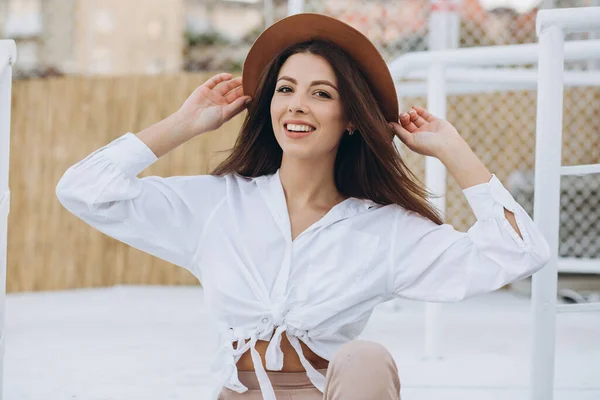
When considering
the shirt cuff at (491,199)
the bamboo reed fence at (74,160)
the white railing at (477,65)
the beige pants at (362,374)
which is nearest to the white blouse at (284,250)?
the shirt cuff at (491,199)

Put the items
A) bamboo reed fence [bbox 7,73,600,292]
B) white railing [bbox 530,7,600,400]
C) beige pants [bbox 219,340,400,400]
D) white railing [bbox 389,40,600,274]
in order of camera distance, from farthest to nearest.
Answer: bamboo reed fence [bbox 7,73,600,292], white railing [bbox 389,40,600,274], white railing [bbox 530,7,600,400], beige pants [bbox 219,340,400,400]

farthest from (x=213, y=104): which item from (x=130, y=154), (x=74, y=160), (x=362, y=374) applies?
(x=74, y=160)

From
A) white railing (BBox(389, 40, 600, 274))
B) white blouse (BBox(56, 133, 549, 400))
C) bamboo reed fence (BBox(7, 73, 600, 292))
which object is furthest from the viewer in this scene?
bamboo reed fence (BBox(7, 73, 600, 292))

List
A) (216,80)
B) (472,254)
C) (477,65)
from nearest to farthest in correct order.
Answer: (472,254) < (216,80) < (477,65)

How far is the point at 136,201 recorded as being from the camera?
6.48 feet

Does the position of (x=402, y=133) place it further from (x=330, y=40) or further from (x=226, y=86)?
(x=226, y=86)

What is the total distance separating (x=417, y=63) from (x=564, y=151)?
10.5ft

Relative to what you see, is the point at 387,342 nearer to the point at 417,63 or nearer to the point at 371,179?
the point at 417,63

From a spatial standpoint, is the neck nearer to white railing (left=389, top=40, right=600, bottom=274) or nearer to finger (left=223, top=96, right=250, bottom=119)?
finger (left=223, top=96, right=250, bottom=119)

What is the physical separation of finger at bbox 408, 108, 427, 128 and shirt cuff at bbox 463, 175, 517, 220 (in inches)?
9.6

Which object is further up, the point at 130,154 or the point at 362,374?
the point at 130,154

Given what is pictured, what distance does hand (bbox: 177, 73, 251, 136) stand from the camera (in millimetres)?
2090

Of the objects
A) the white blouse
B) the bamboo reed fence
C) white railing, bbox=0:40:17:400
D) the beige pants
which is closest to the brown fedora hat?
the white blouse

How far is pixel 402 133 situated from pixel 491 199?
0.29m
